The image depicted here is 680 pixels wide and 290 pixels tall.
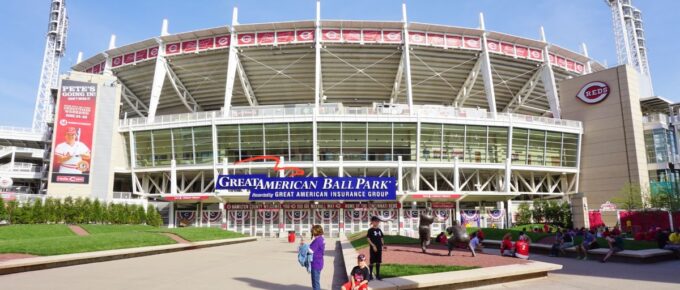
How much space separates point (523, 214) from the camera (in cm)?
4241

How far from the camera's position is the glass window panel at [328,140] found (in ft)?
129

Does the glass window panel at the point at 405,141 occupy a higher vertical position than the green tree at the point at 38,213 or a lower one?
higher

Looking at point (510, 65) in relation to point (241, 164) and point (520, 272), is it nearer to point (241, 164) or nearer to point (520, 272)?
point (241, 164)

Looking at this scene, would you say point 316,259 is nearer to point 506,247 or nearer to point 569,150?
point 506,247

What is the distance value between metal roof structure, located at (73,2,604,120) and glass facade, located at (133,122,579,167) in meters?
3.17

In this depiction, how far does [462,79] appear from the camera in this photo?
168 feet

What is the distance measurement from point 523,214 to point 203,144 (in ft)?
107

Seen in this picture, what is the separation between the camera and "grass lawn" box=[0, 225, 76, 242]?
78.4 ft

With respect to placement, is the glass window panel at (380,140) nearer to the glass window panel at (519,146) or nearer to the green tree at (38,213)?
the glass window panel at (519,146)

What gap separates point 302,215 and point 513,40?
30.0 m

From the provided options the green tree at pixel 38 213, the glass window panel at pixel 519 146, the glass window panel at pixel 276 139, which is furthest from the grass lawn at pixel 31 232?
the glass window panel at pixel 519 146

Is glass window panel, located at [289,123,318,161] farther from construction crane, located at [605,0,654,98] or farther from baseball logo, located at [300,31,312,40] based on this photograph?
construction crane, located at [605,0,654,98]

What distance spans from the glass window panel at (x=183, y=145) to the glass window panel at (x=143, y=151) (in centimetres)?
342

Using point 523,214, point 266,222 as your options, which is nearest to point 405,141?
point 523,214
